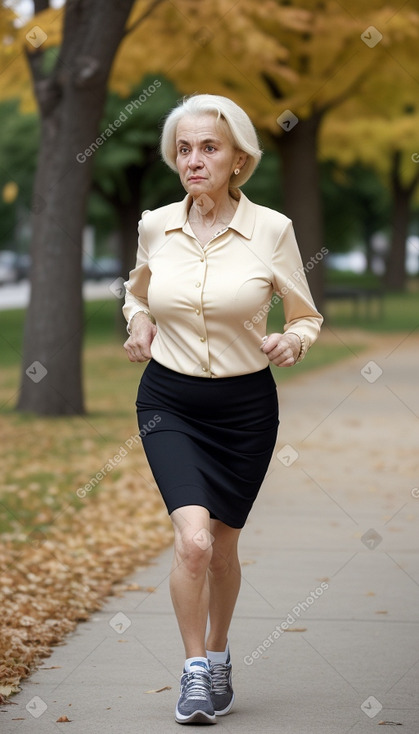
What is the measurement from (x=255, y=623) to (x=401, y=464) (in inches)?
205

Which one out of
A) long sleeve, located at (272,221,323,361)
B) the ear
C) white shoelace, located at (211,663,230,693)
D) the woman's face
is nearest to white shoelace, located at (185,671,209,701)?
white shoelace, located at (211,663,230,693)

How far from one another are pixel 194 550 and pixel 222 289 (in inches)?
34.2

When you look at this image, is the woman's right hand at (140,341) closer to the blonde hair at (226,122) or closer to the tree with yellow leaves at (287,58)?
the blonde hair at (226,122)

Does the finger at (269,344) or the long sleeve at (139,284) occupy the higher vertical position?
the long sleeve at (139,284)

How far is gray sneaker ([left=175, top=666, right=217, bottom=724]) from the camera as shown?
4.42 m

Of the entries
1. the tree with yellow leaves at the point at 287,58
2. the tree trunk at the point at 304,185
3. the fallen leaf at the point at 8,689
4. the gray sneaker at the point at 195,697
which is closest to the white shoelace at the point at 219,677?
the gray sneaker at the point at 195,697

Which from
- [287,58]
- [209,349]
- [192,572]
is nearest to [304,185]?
[287,58]

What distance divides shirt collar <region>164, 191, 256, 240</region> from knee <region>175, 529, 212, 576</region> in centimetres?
102

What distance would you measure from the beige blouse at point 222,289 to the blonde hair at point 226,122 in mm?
162

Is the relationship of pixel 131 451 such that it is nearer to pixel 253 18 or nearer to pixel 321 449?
pixel 321 449

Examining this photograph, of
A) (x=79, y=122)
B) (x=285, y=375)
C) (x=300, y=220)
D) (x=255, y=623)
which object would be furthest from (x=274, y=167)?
(x=255, y=623)

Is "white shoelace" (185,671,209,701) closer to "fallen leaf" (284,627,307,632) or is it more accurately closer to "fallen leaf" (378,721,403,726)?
"fallen leaf" (378,721,403,726)

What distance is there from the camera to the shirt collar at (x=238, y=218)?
4.60m

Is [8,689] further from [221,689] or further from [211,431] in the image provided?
[211,431]
